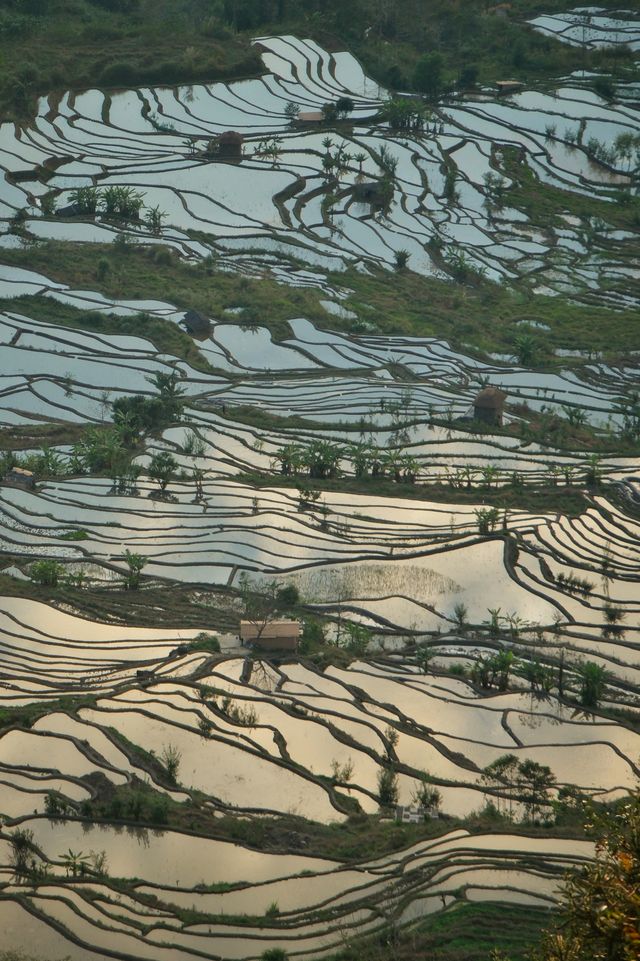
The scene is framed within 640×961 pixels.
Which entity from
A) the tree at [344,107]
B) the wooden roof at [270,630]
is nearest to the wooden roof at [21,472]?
the wooden roof at [270,630]

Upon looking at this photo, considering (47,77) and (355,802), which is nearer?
(355,802)

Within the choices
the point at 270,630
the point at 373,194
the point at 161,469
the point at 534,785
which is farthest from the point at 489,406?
the point at 373,194

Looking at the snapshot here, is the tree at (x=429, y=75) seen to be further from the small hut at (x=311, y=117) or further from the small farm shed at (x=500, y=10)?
the small farm shed at (x=500, y=10)

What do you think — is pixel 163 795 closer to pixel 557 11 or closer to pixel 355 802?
pixel 355 802

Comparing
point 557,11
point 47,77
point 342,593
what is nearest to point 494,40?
point 557,11

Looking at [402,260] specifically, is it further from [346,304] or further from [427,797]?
[427,797]

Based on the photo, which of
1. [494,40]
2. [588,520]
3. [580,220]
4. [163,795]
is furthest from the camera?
[494,40]

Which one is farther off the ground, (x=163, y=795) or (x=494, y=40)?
(x=494, y=40)
